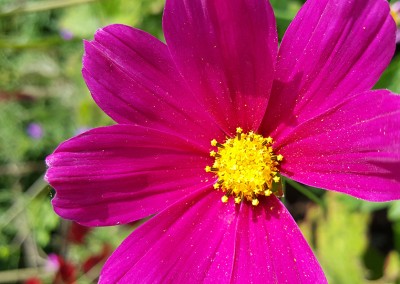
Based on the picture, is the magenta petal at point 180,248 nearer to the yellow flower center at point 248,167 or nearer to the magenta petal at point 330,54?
the yellow flower center at point 248,167

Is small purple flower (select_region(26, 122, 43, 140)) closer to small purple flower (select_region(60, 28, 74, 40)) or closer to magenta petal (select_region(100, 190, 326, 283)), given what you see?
small purple flower (select_region(60, 28, 74, 40))

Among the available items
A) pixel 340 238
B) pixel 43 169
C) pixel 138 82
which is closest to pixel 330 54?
pixel 138 82

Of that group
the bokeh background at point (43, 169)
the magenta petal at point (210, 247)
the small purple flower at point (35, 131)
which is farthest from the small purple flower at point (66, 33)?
the magenta petal at point (210, 247)

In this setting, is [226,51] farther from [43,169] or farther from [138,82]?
[43,169]

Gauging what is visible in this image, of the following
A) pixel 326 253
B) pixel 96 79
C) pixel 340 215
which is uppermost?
pixel 96 79

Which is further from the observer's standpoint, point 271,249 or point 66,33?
point 66,33

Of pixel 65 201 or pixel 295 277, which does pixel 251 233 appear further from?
pixel 65 201

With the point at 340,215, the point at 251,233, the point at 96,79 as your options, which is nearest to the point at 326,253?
the point at 340,215
